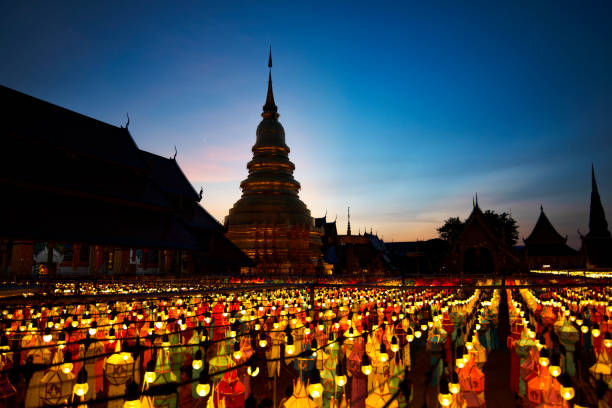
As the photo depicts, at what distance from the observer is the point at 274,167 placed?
1607 inches

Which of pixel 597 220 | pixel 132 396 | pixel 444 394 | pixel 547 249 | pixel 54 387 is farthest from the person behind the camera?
pixel 597 220

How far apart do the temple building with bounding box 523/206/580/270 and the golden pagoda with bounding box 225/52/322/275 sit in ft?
106

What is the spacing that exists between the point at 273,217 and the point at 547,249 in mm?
39105

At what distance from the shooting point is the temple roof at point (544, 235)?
53844mm

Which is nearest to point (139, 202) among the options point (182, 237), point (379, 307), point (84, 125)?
point (182, 237)

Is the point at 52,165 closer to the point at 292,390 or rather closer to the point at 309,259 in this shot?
the point at 292,390

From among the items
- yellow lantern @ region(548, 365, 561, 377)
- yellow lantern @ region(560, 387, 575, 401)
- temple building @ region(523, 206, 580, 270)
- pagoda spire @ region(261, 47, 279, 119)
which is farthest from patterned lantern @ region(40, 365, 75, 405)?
temple building @ region(523, 206, 580, 270)

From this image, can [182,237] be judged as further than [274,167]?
No

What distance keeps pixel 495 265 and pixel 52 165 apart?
112 feet

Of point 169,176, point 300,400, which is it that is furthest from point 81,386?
point 169,176

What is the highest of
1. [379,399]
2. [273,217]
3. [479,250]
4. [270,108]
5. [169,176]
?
[270,108]

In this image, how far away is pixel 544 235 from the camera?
5478 centimetres

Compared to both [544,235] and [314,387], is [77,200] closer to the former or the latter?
[314,387]

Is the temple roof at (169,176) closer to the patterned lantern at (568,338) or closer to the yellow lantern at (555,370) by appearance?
the patterned lantern at (568,338)
